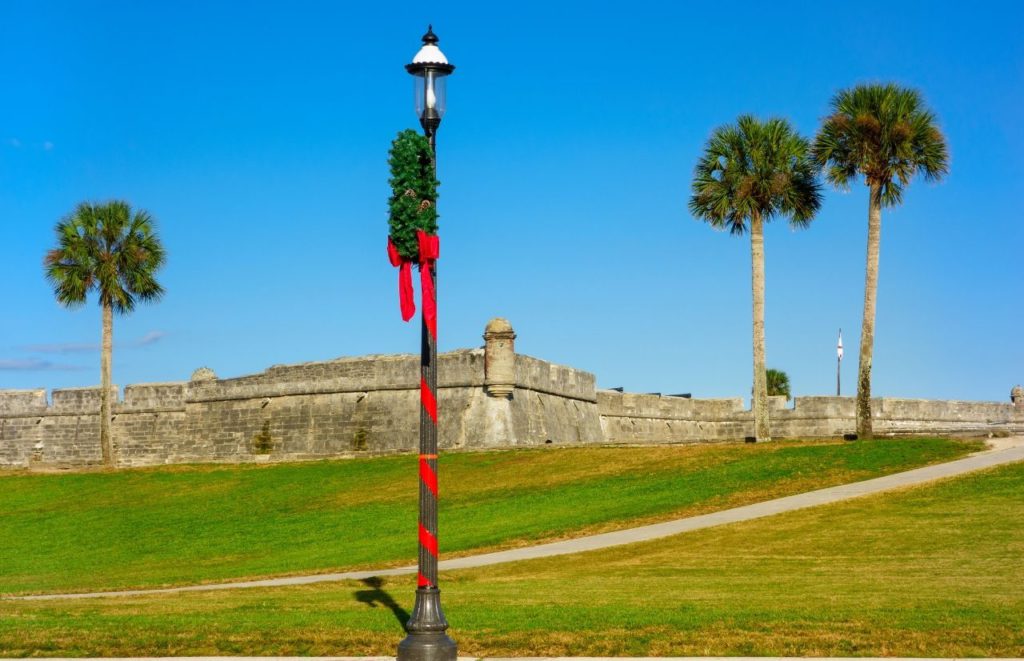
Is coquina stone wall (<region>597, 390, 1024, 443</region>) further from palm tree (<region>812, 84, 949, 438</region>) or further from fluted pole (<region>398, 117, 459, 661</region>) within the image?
fluted pole (<region>398, 117, 459, 661</region>)

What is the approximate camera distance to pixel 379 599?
21250 mm

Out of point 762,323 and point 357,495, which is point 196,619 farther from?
point 762,323

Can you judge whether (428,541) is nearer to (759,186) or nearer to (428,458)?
(428,458)

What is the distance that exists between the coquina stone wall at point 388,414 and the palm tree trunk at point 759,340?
16.4 ft

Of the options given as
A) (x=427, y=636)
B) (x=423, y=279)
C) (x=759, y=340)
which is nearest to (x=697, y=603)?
(x=427, y=636)

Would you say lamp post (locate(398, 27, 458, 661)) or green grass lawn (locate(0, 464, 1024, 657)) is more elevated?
lamp post (locate(398, 27, 458, 661))

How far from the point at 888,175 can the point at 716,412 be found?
23800 mm

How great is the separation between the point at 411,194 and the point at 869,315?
27363 mm

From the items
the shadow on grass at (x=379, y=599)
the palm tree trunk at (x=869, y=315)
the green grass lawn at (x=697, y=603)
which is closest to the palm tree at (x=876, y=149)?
the palm tree trunk at (x=869, y=315)

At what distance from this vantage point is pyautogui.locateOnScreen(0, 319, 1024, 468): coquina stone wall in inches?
1868

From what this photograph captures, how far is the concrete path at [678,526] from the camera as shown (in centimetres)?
2641

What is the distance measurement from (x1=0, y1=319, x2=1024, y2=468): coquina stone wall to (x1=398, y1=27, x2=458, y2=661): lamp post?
3113cm

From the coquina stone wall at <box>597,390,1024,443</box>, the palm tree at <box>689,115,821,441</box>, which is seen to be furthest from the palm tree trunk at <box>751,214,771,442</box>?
the coquina stone wall at <box>597,390,1024,443</box>

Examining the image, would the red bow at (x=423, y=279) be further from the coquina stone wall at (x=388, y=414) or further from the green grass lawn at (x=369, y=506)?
the coquina stone wall at (x=388, y=414)
